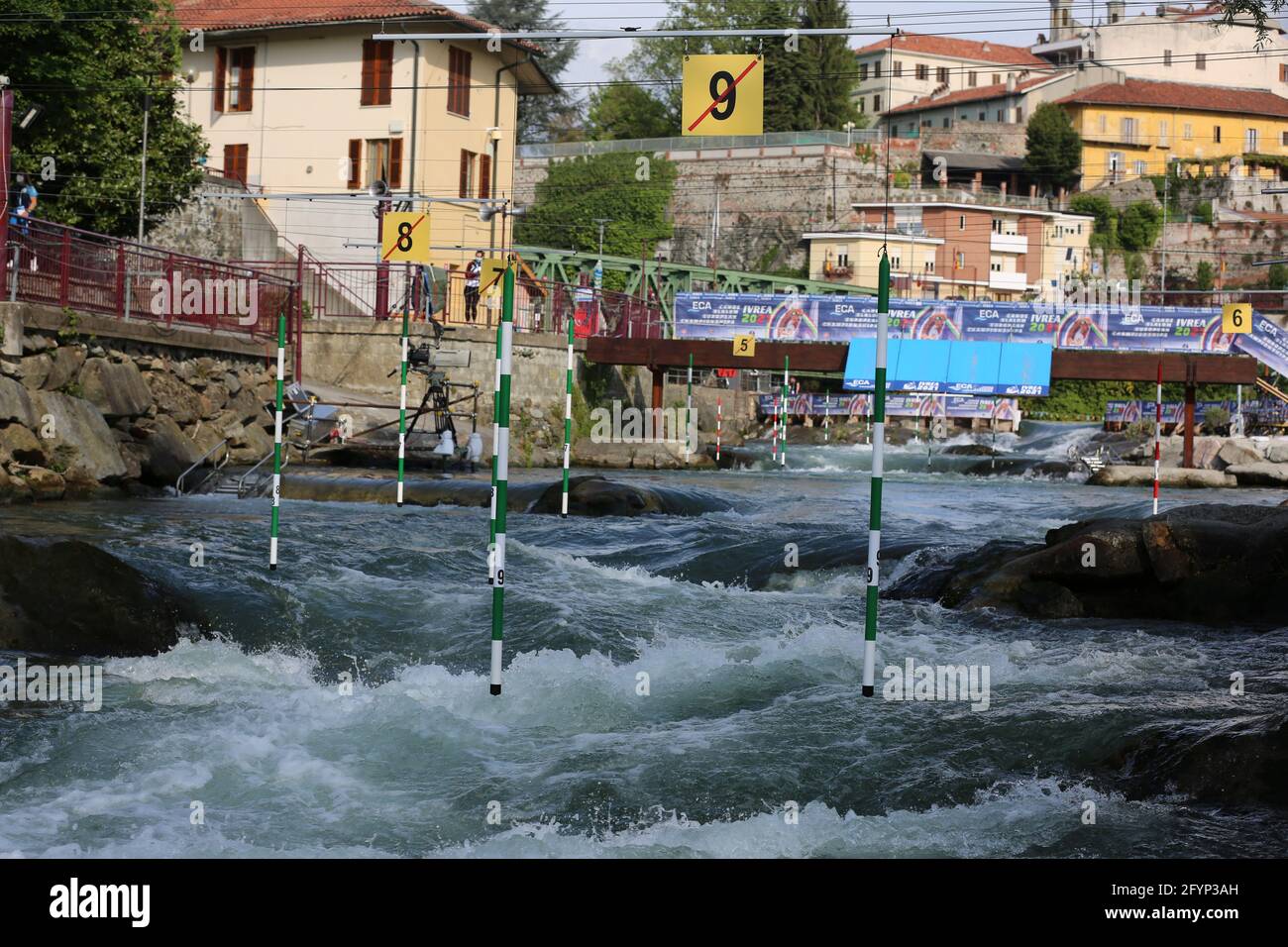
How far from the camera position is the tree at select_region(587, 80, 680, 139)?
340 ft

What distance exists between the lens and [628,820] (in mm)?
7188

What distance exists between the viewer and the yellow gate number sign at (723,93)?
20.5 metres

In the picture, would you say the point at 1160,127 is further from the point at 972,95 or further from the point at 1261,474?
the point at 1261,474

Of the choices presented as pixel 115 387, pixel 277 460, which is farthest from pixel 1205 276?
pixel 277 460

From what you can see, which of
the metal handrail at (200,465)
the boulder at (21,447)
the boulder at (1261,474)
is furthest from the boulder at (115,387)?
the boulder at (1261,474)

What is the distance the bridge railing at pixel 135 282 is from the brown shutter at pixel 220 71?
2186 cm

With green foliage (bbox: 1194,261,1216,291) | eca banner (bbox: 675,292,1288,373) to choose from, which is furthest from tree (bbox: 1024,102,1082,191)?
eca banner (bbox: 675,292,1288,373)

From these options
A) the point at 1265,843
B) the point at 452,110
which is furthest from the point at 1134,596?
the point at 452,110

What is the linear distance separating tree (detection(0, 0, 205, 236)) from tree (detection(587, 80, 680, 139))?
233ft

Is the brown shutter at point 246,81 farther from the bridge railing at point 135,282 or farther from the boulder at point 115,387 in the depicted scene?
the boulder at point 115,387

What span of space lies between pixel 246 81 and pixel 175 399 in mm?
29142

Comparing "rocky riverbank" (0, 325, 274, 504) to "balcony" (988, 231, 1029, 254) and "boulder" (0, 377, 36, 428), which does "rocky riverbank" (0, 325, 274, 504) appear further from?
"balcony" (988, 231, 1029, 254)
